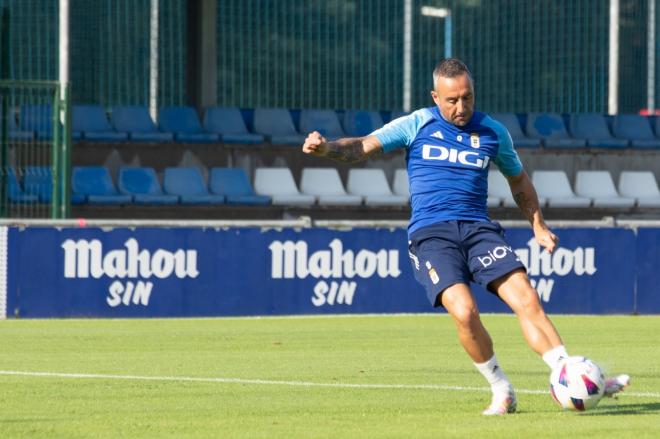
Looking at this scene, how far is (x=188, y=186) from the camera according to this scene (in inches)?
1024

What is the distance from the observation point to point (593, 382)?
25.5ft

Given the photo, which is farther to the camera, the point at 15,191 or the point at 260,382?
the point at 15,191

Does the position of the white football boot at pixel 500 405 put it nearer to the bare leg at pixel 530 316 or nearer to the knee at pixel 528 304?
the bare leg at pixel 530 316

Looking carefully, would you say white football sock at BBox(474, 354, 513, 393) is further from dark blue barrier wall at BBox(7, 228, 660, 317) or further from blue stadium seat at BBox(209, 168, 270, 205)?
blue stadium seat at BBox(209, 168, 270, 205)

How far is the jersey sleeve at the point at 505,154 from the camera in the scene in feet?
27.6

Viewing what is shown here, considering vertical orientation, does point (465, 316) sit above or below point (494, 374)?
above

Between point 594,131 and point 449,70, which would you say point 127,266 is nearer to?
point 449,70

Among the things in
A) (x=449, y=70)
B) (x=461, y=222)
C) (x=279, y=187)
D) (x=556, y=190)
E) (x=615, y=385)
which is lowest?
(x=615, y=385)

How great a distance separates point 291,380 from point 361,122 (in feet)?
62.0

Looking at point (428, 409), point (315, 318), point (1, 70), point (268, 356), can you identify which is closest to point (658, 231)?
point (315, 318)

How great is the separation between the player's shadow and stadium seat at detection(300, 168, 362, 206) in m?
18.1

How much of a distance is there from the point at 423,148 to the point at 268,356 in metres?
4.76

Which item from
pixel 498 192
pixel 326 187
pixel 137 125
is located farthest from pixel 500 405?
pixel 498 192

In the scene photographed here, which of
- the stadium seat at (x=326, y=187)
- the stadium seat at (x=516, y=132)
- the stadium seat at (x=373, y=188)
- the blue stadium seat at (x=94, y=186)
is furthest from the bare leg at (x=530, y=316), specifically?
the stadium seat at (x=516, y=132)
